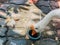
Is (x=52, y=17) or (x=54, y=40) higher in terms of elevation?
(x=52, y=17)

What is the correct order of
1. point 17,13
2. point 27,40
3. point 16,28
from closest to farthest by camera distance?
1. point 27,40
2. point 16,28
3. point 17,13

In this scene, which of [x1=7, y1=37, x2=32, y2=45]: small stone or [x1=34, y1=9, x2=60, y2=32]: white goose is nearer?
[x1=7, y1=37, x2=32, y2=45]: small stone

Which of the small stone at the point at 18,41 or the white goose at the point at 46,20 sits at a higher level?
the white goose at the point at 46,20

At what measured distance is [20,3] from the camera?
7.40 feet

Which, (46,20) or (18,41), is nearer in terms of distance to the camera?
(18,41)

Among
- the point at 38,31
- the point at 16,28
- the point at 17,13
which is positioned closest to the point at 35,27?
the point at 38,31

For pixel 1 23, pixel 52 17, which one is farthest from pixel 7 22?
pixel 52 17

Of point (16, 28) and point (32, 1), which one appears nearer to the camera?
point (16, 28)

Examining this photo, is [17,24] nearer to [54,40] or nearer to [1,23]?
[1,23]

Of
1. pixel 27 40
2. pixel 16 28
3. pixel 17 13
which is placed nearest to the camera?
pixel 27 40

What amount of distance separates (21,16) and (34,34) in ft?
1.03

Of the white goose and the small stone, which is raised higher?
the white goose

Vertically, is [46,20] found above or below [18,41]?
above

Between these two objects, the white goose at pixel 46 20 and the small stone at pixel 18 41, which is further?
the white goose at pixel 46 20
